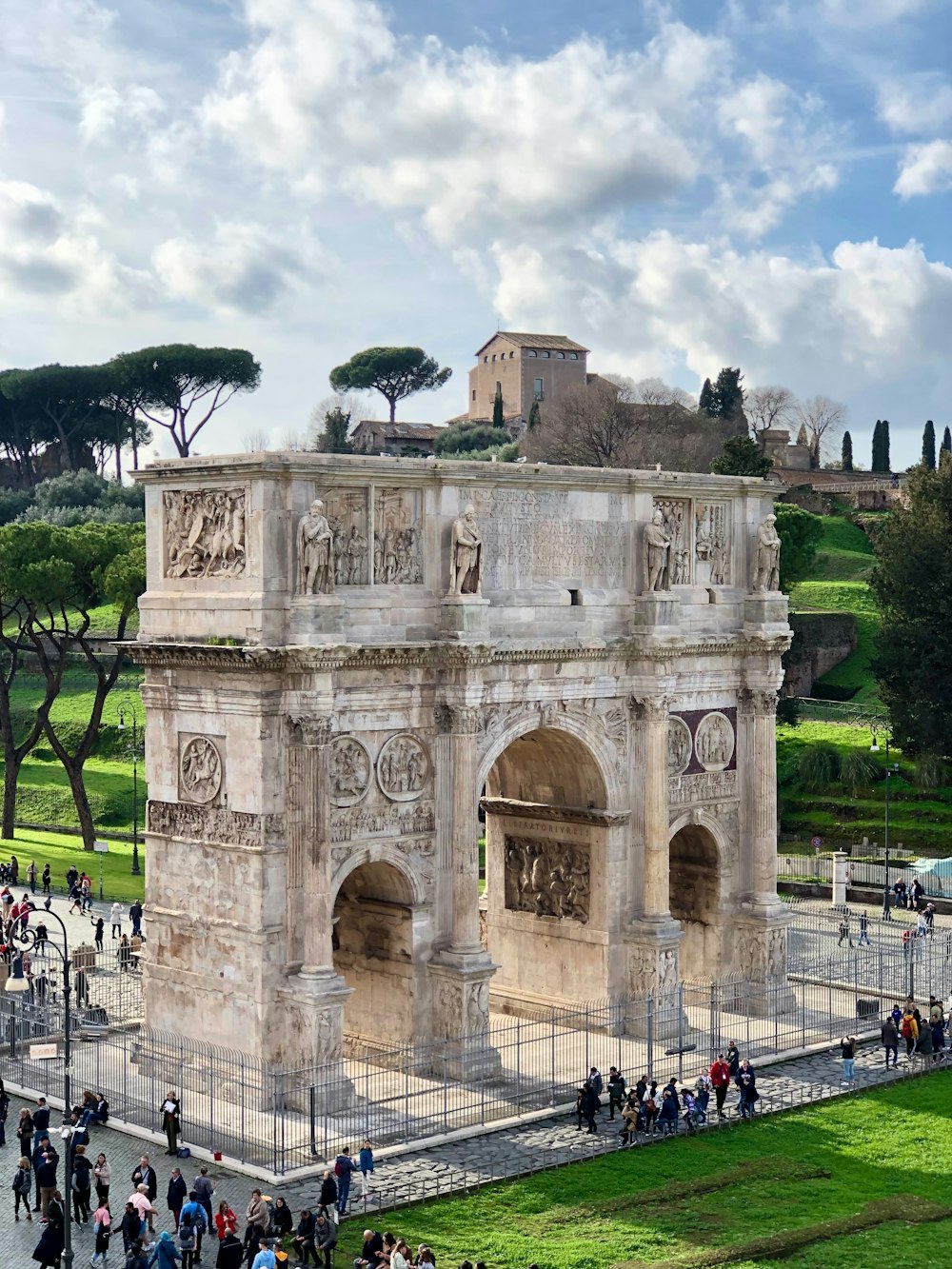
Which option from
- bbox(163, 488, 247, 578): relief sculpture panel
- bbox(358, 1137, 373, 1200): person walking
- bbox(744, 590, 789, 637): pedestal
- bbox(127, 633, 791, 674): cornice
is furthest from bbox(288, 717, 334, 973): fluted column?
bbox(744, 590, 789, 637): pedestal

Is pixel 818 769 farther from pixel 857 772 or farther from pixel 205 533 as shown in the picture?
pixel 205 533

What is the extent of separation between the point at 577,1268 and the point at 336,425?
9466 cm

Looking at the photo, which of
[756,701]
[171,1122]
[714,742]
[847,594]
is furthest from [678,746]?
[847,594]

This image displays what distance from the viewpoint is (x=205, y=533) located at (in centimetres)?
3284

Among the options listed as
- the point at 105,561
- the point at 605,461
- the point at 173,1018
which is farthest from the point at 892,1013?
the point at 605,461

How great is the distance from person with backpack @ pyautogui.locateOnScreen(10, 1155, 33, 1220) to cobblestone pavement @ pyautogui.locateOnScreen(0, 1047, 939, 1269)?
13cm

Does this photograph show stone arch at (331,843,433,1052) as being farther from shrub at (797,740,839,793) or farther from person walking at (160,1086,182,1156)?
shrub at (797,740,839,793)

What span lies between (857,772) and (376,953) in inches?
1238

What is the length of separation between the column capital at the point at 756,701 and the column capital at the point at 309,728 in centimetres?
1202

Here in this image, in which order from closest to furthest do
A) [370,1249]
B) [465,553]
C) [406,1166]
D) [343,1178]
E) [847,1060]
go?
[370,1249], [343,1178], [406,1166], [465,553], [847,1060]

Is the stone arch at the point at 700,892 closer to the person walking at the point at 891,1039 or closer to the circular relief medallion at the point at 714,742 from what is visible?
the circular relief medallion at the point at 714,742

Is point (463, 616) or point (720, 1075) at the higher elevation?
point (463, 616)

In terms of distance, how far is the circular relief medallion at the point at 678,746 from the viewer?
3878cm

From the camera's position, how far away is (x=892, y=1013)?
36.3 m
